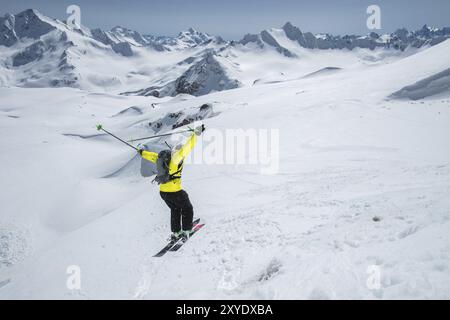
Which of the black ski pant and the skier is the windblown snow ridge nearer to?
the skier

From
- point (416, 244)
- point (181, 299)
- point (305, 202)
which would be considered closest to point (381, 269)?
point (416, 244)

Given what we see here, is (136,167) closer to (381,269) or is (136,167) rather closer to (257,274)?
(257,274)

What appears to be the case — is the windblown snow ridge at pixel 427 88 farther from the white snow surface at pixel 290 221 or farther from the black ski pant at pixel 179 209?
the black ski pant at pixel 179 209

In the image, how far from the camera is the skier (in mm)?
9258

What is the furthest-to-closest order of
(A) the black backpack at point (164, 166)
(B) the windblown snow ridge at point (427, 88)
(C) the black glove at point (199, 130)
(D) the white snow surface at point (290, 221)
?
(B) the windblown snow ridge at point (427, 88) < (C) the black glove at point (199, 130) < (A) the black backpack at point (164, 166) < (D) the white snow surface at point (290, 221)

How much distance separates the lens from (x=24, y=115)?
353ft

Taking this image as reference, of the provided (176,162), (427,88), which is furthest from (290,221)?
(427,88)

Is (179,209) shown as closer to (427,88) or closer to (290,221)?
(290,221)

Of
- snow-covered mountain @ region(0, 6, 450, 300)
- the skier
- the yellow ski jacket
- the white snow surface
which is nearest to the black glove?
the skier

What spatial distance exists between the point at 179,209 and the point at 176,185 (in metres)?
0.94

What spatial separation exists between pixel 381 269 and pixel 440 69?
29.9 m

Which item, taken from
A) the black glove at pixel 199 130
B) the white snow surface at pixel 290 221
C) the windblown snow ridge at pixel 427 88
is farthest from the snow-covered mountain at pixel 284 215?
the black glove at pixel 199 130

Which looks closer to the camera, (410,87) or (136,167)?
(410,87)

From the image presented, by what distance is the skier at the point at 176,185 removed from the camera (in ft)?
30.4
